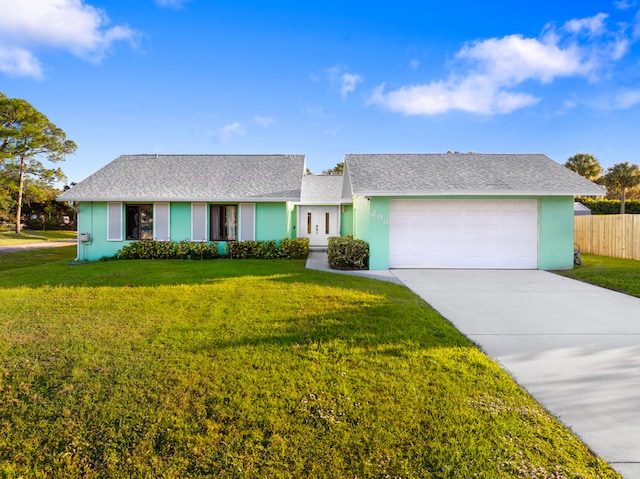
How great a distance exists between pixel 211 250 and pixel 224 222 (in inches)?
54.6

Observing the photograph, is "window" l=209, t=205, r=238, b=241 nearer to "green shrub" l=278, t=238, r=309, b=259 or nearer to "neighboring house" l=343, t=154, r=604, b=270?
"green shrub" l=278, t=238, r=309, b=259

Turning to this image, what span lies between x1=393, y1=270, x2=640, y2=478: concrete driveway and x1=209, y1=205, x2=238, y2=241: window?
8927 mm

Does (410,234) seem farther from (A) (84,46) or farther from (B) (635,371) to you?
(A) (84,46)

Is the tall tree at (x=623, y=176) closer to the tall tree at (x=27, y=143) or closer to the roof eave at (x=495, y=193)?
the roof eave at (x=495, y=193)

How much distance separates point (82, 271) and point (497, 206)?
13.4 meters

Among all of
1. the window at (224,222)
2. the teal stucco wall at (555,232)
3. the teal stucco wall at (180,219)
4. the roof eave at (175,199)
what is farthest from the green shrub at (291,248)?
the teal stucco wall at (555,232)

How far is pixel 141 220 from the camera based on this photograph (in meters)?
15.0

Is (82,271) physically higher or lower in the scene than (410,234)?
lower

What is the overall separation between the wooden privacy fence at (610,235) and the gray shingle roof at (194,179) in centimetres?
1329

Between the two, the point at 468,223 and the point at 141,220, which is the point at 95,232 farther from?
the point at 468,223

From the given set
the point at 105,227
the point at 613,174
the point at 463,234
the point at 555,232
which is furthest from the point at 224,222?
the point at 613,174

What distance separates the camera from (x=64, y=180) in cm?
3544

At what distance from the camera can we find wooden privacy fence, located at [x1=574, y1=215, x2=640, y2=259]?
45.9 feet

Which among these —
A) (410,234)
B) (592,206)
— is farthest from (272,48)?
(592,206)
